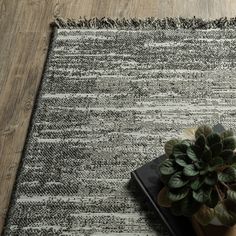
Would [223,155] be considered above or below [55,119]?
above

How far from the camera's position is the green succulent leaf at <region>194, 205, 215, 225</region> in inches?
35.3

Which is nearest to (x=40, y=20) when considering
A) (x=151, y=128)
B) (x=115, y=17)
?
(x=115, y=17)

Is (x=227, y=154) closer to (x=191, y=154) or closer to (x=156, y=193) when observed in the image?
(x=191, y=154)

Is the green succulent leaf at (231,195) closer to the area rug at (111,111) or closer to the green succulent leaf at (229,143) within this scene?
the green succulent leaf at (229,143)

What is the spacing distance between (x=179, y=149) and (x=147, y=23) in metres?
0.79

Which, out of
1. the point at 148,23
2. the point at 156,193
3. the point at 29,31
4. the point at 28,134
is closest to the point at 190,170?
the point at 156,193

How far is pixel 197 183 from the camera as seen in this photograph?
0.88 metres

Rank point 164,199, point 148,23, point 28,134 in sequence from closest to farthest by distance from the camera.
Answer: point 164,199, point 28,134, point 148,23

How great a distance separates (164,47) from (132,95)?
0.25 metres

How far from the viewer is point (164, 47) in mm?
1523

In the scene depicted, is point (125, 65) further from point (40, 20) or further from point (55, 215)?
point (55, 215)

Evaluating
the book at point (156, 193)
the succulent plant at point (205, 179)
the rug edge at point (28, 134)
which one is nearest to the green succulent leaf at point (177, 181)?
the succulent plant at point (205, 179)

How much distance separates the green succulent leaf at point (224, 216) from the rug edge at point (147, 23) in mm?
881

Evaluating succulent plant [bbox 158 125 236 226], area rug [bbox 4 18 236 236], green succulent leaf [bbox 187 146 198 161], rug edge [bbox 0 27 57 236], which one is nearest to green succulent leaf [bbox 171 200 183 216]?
succulent plant [bbox 158 125 236 226]
